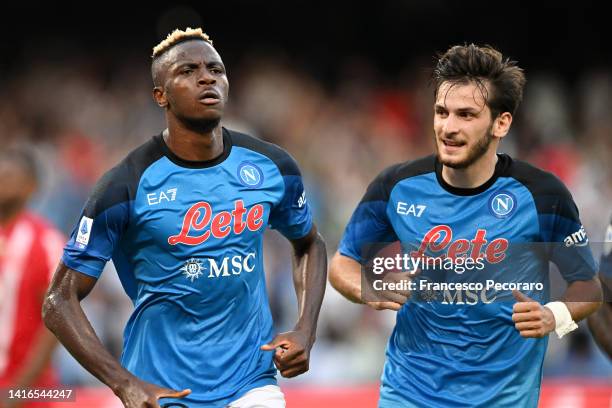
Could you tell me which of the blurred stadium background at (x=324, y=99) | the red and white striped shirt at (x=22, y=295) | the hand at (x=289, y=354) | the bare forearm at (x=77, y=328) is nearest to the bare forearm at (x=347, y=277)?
the hand at (x=289, y=354)

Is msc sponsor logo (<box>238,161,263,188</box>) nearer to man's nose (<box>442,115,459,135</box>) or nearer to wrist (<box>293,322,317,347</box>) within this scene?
wrist (<box>293,322,317,347</box>)

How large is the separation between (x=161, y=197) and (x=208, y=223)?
261mm

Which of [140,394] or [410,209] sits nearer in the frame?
[140,394]

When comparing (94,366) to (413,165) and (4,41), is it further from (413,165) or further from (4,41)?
(4,41)

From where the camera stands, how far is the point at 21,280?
758cm

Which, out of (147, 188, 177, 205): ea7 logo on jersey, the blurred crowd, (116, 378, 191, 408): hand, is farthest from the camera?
the blurred crowd

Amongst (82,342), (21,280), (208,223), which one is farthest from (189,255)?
(21,280)

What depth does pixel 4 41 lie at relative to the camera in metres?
16.6

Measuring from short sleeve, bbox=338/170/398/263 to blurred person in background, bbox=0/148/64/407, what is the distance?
7.55 feet

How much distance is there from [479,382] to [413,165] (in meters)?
1.18

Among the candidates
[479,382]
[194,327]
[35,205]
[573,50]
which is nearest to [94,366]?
[194,327]

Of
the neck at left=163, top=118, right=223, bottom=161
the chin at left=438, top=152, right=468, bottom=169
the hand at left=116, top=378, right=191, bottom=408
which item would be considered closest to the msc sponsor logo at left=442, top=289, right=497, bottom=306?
the chin at left=438, top=152, right=468, bottom=169

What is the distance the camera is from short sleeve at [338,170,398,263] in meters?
5.93

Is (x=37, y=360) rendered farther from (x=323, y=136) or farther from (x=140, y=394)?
(x=323, y=136)
